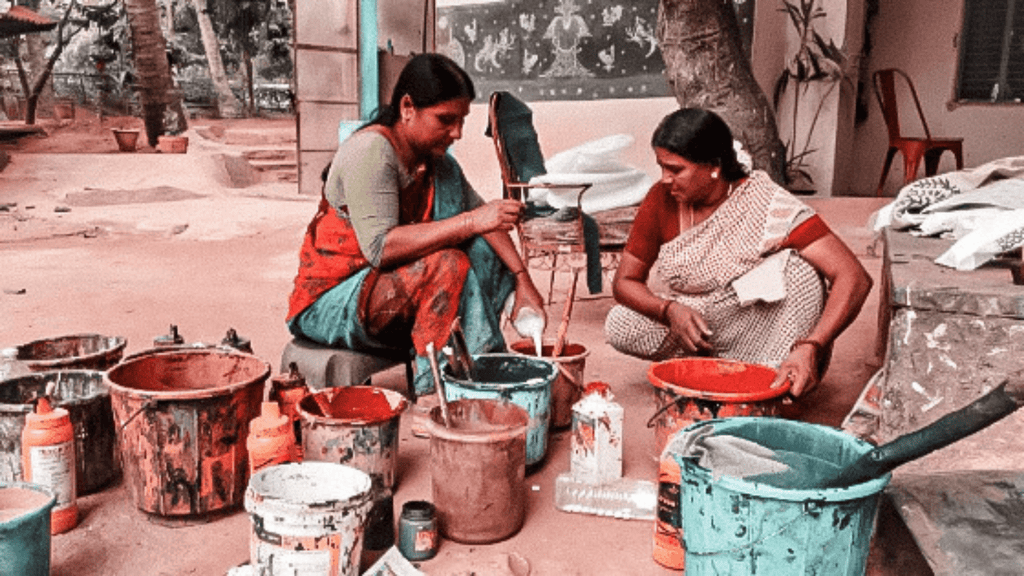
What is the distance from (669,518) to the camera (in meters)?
1.93

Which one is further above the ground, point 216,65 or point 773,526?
point 216,65

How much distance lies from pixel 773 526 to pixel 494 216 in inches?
55.9

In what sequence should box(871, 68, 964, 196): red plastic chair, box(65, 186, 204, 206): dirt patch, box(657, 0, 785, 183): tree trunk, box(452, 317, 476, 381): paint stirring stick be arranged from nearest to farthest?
1. box(452, 317, 476, 381): paint stirring stick
2. box(657, 0, 785, 183): tree trunk
3. box(871, 68, 964, 196): red plastic chair
4. box(65, 186, 204, 206): dirt patch

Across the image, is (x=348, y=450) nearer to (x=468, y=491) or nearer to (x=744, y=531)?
(x=468, y=491)

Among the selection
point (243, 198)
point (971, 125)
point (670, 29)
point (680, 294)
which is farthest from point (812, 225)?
point (243, 198)

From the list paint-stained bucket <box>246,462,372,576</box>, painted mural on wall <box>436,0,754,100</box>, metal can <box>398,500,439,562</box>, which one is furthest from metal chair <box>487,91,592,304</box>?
painted mural on wall <box>436,0,754,100</box>

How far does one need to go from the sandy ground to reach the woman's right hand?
1.16 feet

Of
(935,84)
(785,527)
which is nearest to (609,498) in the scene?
(785,527)

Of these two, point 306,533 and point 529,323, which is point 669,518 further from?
point 529,323

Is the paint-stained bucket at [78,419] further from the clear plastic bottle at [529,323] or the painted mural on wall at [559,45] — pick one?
the painted mural on wall at [559,45]

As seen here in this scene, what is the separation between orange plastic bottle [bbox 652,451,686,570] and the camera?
6.28 feet

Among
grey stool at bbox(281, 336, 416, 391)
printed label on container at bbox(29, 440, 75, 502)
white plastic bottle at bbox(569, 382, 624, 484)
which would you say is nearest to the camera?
printed label on container at bbox(29, 440, 75, 502)

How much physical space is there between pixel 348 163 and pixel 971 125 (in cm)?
809

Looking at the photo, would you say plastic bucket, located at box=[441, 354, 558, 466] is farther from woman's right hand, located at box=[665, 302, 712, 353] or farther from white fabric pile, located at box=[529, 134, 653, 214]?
white fabric pile, located at box=[529, 134, 653, 214]
